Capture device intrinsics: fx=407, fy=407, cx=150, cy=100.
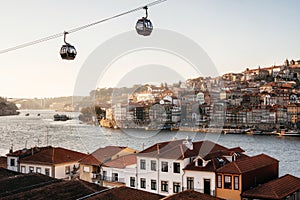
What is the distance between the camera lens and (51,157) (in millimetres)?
14258

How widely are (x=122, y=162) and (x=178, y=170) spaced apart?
7.65ft

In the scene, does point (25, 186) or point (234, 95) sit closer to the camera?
point (25, 186)

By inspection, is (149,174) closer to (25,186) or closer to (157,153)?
(157,153)

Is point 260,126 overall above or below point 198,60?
below

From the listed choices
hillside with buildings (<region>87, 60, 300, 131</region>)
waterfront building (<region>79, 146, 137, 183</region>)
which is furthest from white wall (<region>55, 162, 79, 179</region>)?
hillside with buildings (<region>87, 60, 300, 131</region>)

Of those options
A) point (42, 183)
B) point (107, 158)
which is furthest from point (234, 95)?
point (42, 183)

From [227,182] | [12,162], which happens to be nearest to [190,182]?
[227,182]

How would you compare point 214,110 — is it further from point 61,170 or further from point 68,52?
point 68,52

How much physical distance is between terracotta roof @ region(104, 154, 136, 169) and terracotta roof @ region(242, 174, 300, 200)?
13.8ft

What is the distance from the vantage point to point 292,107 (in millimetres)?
50344

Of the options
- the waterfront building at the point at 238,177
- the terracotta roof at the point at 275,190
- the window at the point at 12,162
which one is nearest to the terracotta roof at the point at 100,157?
the window at the point at 12,162

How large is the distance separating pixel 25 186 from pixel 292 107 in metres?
46.9

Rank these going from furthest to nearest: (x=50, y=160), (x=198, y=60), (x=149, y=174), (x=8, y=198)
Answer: (x=50, y=160)
(x=149, y=174)
(x=8, y=198)
(x=198, y=60)

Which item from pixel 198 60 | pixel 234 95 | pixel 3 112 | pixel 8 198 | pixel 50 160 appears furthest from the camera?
pixel 3 112
